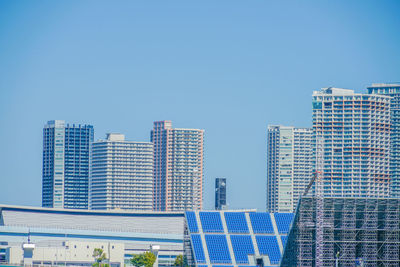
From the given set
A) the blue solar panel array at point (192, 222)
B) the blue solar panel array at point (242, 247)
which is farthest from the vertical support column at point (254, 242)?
the blue solar panel array at point (192, 222)

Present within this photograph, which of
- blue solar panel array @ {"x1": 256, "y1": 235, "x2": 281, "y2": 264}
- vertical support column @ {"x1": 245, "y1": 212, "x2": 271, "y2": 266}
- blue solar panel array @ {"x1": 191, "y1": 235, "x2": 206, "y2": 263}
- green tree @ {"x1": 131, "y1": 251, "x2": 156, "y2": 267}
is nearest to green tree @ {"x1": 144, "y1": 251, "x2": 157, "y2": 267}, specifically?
green tree @ {"x1": 131, "y1": 251, "x2": 156, "y2": 267}

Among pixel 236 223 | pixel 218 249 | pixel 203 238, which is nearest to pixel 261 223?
pixel 236 223

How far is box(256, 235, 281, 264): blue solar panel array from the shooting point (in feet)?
520

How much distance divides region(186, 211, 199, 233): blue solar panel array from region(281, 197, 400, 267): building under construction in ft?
90.3

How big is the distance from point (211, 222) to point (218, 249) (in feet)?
20.5

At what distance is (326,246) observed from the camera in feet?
439

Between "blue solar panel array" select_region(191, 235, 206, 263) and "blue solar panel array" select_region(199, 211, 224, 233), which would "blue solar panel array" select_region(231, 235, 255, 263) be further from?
"blue solar panel array" select_region(191, 235, 206, 263)

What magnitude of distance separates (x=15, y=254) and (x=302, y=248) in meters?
81.4

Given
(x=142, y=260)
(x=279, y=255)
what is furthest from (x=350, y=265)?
(x=142, y=260)

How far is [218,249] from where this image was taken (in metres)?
157

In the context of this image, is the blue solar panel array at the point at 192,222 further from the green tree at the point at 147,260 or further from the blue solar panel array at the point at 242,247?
the green tree at the point at 147,260

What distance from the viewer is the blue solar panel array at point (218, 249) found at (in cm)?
15525

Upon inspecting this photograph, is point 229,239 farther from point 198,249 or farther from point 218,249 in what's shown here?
point 198,249

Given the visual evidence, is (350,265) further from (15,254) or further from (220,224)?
(15,254)
